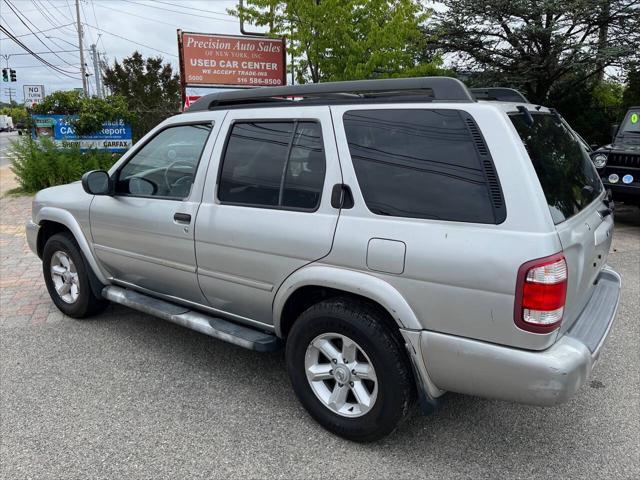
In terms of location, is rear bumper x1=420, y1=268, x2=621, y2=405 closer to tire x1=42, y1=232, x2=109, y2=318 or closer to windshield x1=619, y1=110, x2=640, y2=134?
tire x1=42, y1=232, x2=109, y2=318

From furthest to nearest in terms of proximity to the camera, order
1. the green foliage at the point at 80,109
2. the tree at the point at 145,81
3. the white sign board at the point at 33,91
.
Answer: the white sign board at the point at 33,91, the tree at the point at 145,81, the green foliage at the point at 80,109

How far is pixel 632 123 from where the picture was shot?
355 inches

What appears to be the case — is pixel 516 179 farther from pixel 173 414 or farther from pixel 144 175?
pixel 144 175

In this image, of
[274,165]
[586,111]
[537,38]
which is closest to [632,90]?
[586,111]

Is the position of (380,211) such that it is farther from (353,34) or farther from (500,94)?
(353,34)

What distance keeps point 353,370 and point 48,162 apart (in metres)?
10.6

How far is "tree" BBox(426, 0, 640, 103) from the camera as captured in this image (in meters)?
11.5

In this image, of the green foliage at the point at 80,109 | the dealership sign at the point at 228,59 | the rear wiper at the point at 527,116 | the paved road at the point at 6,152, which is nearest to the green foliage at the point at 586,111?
the dealership sign at the point at 228,59

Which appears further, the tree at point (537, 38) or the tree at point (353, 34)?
the tree at point (537, 38)

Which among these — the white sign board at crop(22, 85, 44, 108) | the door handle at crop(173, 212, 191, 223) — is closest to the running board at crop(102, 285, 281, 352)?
the door handle at crop(173, 212, 191, 223)

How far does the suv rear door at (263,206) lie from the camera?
2.80 metres

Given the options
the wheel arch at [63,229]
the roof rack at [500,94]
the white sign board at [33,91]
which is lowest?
the wheel arch at [63,229]

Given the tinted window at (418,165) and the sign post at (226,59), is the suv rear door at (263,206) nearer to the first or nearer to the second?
the tinted window at (418,165)

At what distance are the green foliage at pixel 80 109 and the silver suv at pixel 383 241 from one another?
29.0 ft
